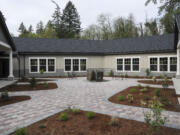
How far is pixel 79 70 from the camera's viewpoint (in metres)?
18.7

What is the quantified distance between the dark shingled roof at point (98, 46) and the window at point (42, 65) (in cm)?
106

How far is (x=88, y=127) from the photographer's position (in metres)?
3.64

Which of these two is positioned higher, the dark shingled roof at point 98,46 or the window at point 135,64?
the dark shingled roof at point 98,46

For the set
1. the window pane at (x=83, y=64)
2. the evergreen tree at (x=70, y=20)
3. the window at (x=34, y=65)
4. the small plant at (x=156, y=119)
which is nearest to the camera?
the small plant at (x=156, y=119)

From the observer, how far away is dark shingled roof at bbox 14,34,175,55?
55.7 feet

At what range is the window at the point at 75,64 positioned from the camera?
18.4m

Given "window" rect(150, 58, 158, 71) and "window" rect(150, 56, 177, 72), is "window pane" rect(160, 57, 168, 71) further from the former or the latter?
"window" rect(150, 58, 158, 71)

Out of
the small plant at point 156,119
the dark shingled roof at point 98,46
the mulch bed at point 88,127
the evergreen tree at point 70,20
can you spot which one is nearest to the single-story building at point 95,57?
the dark shingled roof at point 98,46

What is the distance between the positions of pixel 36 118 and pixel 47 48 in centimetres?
1528

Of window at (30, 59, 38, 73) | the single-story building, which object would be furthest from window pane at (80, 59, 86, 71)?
window at (30, 59, 38, 73)

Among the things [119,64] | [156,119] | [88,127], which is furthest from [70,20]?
[156,119]

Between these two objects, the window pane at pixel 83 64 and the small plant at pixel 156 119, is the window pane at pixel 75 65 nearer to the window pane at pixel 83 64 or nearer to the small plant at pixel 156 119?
the window pane at pixel 83 64

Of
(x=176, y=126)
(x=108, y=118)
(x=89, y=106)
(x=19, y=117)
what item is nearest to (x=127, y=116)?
(x=108, y=118)

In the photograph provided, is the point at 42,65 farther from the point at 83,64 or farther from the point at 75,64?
the point at 83,64
